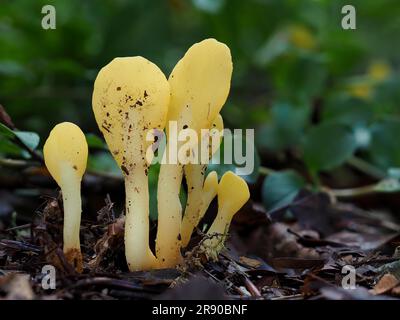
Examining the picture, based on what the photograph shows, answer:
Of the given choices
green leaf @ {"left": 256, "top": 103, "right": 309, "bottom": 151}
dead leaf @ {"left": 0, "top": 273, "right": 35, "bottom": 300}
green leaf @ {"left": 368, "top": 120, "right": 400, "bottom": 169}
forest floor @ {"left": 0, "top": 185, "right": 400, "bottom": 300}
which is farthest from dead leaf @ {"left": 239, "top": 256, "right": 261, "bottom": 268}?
green leaf @ {"left": 256, "top": 103, "right": 309, "bottom": 151}

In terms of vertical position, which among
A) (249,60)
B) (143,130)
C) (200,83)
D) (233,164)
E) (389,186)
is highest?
(249,60)

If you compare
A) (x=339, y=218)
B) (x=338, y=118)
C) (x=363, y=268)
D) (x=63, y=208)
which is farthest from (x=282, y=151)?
(x=63, y=208)

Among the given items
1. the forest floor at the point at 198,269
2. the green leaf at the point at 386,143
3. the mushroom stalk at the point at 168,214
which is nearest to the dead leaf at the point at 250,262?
the forest floor at the point at 198,269

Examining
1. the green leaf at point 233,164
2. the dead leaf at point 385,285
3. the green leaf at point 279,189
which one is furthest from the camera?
the green leaf at point 279,189

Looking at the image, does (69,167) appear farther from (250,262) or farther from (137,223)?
(250,262)

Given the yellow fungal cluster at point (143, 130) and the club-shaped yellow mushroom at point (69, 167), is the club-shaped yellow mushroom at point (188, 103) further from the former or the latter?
the club-shaped yellow mushroom at point (69, 167)

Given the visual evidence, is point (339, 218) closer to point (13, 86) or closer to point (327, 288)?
point (327, 288)

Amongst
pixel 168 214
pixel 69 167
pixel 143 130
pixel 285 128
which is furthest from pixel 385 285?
pixel 285 128
